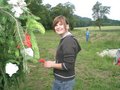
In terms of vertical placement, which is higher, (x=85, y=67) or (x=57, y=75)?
(x=57, y=75)

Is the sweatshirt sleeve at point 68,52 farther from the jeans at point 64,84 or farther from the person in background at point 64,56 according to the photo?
the jeans at point 64,84

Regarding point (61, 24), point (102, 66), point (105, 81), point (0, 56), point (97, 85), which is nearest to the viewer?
point (0, 56)

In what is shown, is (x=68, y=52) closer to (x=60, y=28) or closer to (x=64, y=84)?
(x=60, y=28)

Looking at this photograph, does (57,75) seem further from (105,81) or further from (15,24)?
(105,81)

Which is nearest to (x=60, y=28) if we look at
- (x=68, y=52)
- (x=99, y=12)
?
(x=68, y=52)

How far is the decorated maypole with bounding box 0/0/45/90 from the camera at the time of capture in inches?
96.6

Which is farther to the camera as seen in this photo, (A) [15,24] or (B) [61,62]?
(B) [61,62]

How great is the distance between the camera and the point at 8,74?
108 inches

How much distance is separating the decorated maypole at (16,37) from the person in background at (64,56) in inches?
55.2

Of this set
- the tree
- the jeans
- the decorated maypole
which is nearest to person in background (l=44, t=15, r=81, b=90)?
the jeans

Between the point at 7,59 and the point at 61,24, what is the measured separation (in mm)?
1526

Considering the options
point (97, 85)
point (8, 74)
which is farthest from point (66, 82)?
point (97, 85)

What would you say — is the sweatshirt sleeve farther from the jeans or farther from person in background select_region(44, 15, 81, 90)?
the jeans

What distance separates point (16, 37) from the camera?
2.46 meters
